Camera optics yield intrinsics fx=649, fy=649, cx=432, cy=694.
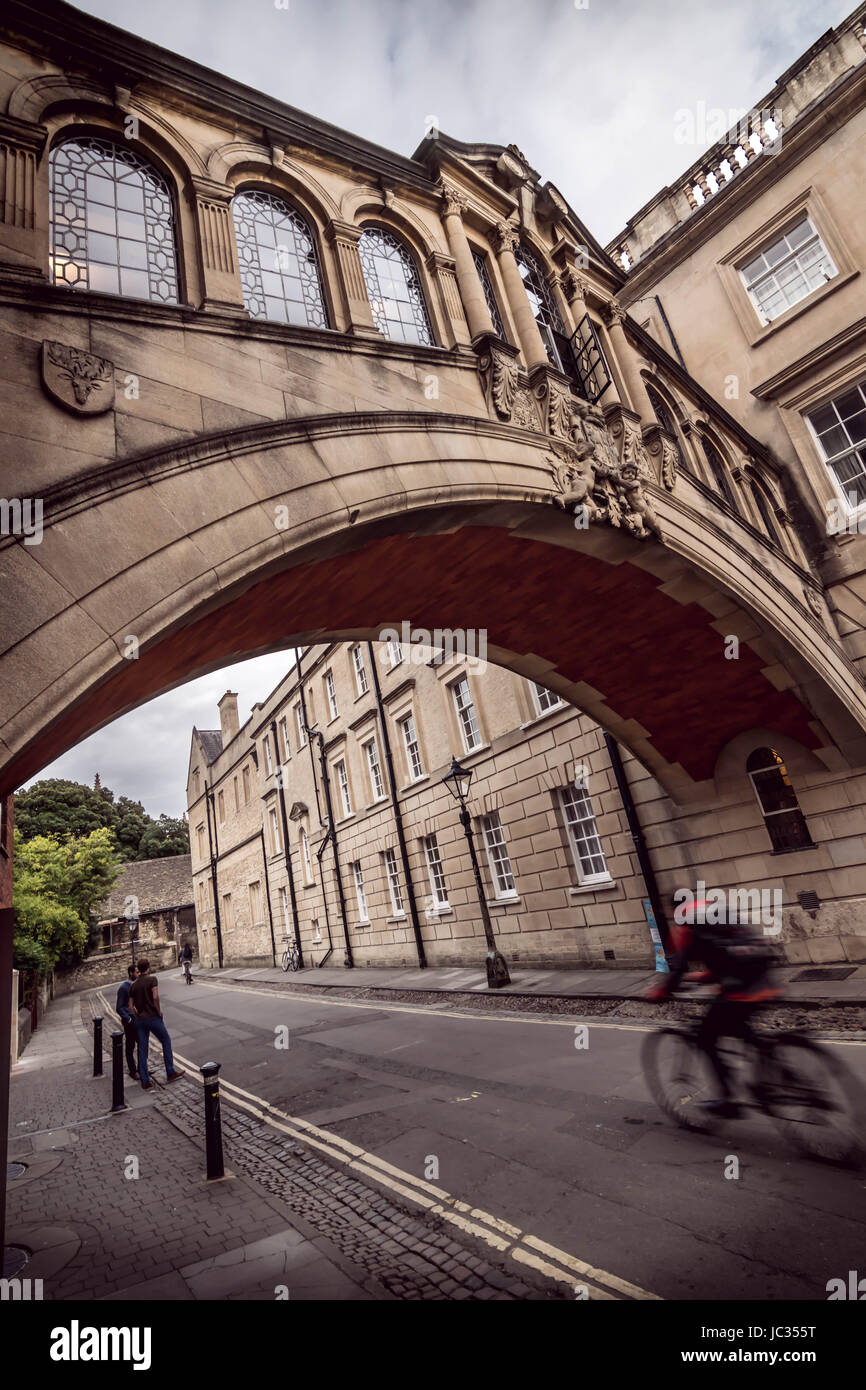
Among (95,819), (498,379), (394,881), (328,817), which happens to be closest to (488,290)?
(498,379)

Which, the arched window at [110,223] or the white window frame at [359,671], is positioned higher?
the white window frame at [359,671]

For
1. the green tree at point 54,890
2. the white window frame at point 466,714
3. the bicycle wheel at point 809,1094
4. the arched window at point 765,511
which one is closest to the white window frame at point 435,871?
the white window frame at point 466,714

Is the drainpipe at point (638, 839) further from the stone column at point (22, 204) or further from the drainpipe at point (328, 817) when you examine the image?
the drainpipe at point (328, 817)

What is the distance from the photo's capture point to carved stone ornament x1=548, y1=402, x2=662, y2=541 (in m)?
7.18

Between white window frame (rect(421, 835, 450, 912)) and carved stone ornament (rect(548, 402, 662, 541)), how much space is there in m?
12.4

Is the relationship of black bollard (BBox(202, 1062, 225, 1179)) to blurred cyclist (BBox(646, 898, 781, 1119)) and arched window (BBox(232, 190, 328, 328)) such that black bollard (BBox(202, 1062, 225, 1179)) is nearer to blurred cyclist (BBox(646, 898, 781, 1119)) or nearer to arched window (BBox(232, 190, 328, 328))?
blurred cyclist (BBox(646, 898, 781, 1119))

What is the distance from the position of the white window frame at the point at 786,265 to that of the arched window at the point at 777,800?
1005cm

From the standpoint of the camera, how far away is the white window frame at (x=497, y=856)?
1580 cm

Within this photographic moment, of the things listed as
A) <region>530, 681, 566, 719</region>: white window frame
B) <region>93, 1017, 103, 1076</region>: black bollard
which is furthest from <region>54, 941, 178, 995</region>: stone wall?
<region>530, 681, 566, 719</region>: white window frame

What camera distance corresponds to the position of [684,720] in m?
11.6

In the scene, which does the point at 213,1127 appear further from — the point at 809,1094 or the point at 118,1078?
the point at 809,1094

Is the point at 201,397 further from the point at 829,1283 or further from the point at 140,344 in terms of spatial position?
the point at 829,1283

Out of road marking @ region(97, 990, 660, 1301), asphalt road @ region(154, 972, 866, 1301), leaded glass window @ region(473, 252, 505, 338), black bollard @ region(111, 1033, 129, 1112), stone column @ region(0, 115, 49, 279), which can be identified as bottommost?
asphalt road @ region(154, 972, 866, 1301)
